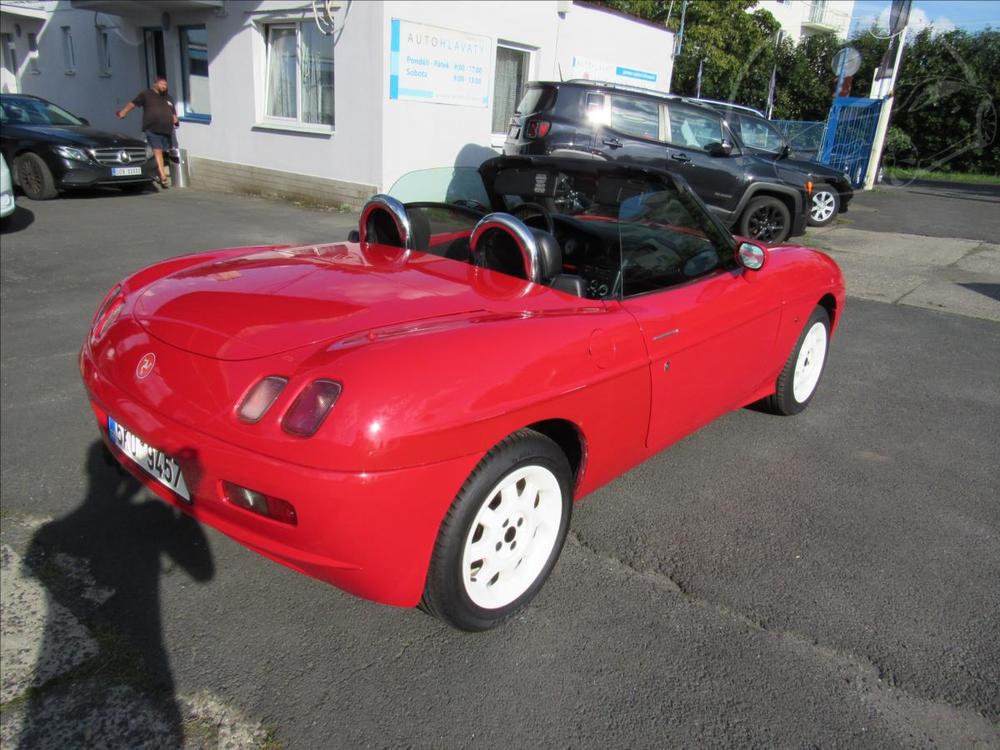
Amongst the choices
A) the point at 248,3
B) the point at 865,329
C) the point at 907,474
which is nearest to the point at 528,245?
the point at 907,474

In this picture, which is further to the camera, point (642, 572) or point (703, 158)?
point (703, 158)

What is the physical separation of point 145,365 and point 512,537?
1.32m

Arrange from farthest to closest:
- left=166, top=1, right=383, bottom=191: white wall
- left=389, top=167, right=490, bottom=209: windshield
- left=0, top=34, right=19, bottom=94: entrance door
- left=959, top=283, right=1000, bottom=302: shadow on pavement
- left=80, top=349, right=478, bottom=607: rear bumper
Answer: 1. left=0, top=34, right=19, bottom=94: entrance door
2. left=166, top=1, right=383, bottom=191: white wall
3. left=959, top=283, right=1000, bottom=302: shadow on pavement
4. left=389, top=167, right=490, bottom=209: windshield
5. left=80, top=349, right=478, bottom=607: rear bumper

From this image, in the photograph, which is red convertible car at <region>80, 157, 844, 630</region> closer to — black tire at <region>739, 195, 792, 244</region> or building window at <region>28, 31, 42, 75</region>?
black tire at <region>739, 195, 792, 244</region>

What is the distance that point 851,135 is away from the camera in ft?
57.3

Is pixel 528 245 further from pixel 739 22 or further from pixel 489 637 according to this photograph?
pixel 739 22

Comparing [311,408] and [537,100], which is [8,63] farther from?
[311,408]

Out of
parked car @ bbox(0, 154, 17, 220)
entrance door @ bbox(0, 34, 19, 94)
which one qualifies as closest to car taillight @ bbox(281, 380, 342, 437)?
parked car @ bbox(0, 154, 17, 220)

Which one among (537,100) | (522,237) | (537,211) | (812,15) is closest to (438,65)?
(537,100)

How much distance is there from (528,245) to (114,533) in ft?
6.60

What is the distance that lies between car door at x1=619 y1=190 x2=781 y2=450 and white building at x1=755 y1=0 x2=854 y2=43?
40569mm

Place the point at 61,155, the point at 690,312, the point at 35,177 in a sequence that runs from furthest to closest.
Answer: the point at 35,177, the point at 61,155, the point at 690,312

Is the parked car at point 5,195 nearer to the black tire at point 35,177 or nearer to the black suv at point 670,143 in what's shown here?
the black tire at point 35,177

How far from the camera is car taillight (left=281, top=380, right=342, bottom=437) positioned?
2.01 m
